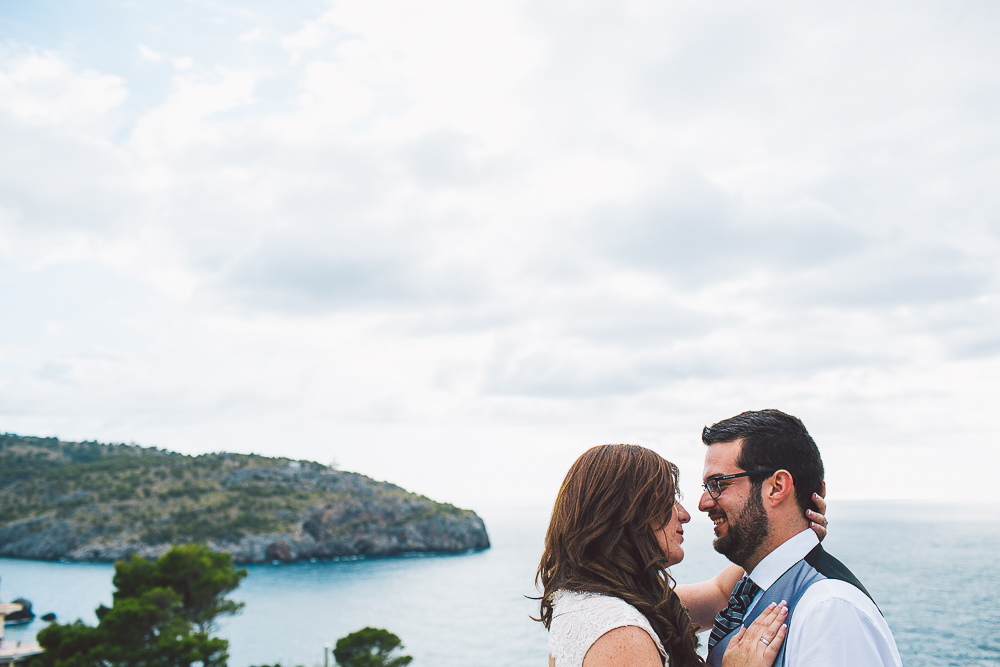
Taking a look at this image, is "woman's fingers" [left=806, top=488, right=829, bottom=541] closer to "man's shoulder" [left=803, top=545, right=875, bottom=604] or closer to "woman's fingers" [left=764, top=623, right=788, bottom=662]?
"man's shoulder" [left=803, top=545, right=875, bottom=604]

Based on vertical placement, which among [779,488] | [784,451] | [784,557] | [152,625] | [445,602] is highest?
Answer: [784,451]

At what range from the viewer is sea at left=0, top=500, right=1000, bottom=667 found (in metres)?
56.7

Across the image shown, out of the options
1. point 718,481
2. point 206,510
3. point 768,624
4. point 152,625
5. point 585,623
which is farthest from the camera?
point 206,510

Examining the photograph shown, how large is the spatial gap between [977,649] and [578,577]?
62208mm

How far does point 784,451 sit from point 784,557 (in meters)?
0.42

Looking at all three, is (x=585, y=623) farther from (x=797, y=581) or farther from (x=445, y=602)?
(x=445, y=602)

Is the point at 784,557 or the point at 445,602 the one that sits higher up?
the point at 784,557

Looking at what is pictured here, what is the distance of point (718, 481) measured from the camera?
2.78 meters

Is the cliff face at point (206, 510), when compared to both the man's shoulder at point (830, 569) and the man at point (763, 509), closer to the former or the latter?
the man at point (763, 509)

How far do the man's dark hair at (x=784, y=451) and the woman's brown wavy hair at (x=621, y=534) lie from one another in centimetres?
38

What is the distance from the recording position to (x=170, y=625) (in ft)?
73.5

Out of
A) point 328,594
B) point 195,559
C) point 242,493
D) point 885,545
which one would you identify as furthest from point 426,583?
point 885,545

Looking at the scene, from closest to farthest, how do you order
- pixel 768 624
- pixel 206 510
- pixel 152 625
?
pixel 768 624 < pixel 152 625 < pixel 206 510

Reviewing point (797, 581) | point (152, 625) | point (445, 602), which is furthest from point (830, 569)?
point (445, 602)
